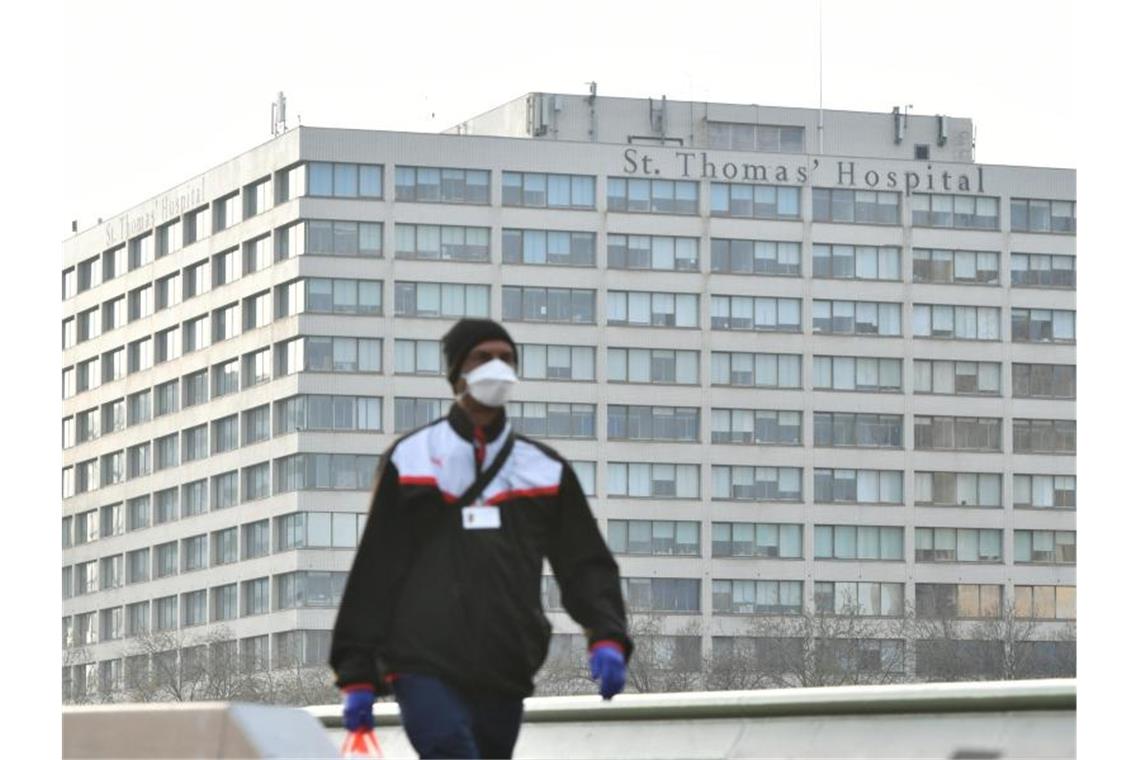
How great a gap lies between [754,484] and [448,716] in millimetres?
128795

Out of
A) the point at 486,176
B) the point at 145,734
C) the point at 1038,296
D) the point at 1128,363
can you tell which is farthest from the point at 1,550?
the point at 1038,296

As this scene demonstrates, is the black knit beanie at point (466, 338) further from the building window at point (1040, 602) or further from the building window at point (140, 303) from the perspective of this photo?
the building window at point (140, 303)

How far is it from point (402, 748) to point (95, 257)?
448 feet

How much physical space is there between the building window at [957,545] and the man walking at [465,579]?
13054 centimetres

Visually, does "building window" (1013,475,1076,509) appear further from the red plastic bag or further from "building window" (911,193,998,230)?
the red plastic bag

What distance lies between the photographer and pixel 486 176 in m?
134

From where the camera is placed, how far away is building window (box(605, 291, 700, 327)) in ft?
445

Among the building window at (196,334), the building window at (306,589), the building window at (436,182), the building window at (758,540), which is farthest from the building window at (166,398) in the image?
the building window at (758,540)

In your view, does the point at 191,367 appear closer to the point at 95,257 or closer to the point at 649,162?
the point at 95,257

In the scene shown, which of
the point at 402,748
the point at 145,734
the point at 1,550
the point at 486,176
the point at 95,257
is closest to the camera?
the point at 145,734

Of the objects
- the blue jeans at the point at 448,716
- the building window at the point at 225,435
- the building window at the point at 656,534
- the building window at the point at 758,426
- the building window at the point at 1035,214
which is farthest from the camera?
the building window at the point at 1035,214

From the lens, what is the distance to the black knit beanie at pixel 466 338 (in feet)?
29.2

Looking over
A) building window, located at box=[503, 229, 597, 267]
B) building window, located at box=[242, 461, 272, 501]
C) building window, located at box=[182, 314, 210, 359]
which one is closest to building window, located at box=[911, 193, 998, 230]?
building window, located at box=[503, 229, 597, 267]

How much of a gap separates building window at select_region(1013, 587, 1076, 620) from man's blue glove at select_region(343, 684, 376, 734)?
A: 130891 millimetres
